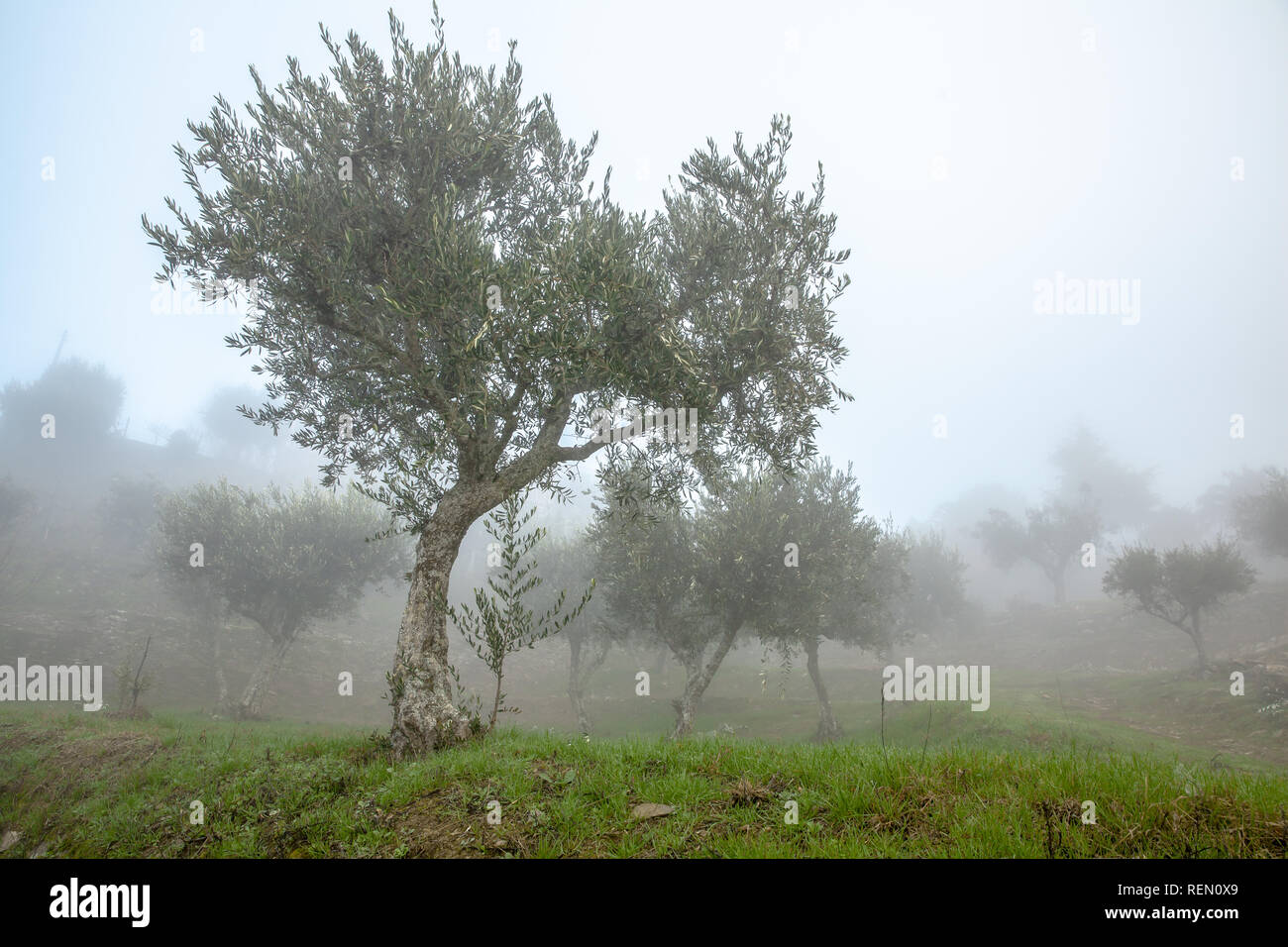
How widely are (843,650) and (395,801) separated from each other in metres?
66.5

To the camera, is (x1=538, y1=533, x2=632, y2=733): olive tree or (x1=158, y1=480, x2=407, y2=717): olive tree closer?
(x1=158, y1=480, x2=407, y2=717): olive tree

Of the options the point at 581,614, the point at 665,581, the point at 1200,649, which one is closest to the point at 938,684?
the point at 1200,649

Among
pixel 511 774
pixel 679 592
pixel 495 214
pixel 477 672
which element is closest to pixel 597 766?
pixel 511 774

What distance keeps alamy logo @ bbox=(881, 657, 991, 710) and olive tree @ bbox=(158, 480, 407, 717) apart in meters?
36.9

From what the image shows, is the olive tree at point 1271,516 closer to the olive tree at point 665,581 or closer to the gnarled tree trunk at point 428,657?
the olive tree at point 665,581

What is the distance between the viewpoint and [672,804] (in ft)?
22.7

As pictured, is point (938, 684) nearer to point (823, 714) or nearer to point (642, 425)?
point (823, 714)

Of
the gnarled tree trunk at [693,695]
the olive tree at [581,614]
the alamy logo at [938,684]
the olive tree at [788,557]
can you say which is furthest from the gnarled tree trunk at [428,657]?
the alamy logo at [938,684]

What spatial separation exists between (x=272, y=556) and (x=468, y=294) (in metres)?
33.3

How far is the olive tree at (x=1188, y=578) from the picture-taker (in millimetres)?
36750

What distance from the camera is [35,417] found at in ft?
274
